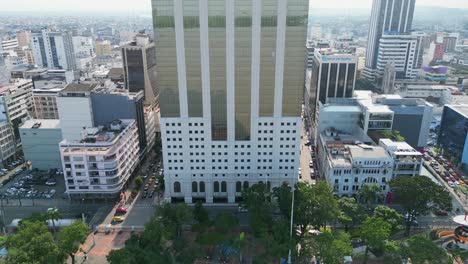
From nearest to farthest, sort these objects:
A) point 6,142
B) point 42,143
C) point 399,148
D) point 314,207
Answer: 1. point 314,207
2. point 399,148
3. point 42,143
4. point 6,142

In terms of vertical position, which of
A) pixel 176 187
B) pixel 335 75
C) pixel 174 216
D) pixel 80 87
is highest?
pixel 80 87

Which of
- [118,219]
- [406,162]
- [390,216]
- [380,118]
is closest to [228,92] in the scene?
[118,219]

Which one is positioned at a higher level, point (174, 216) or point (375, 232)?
point (375, 232)

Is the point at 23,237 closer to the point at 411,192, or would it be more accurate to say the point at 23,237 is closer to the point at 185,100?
the point at 185,100

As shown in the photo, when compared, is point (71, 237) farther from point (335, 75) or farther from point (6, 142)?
point (335, 75)

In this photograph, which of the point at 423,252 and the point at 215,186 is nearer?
the point at 423,252

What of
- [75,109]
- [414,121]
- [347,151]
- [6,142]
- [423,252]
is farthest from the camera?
[6,142]
